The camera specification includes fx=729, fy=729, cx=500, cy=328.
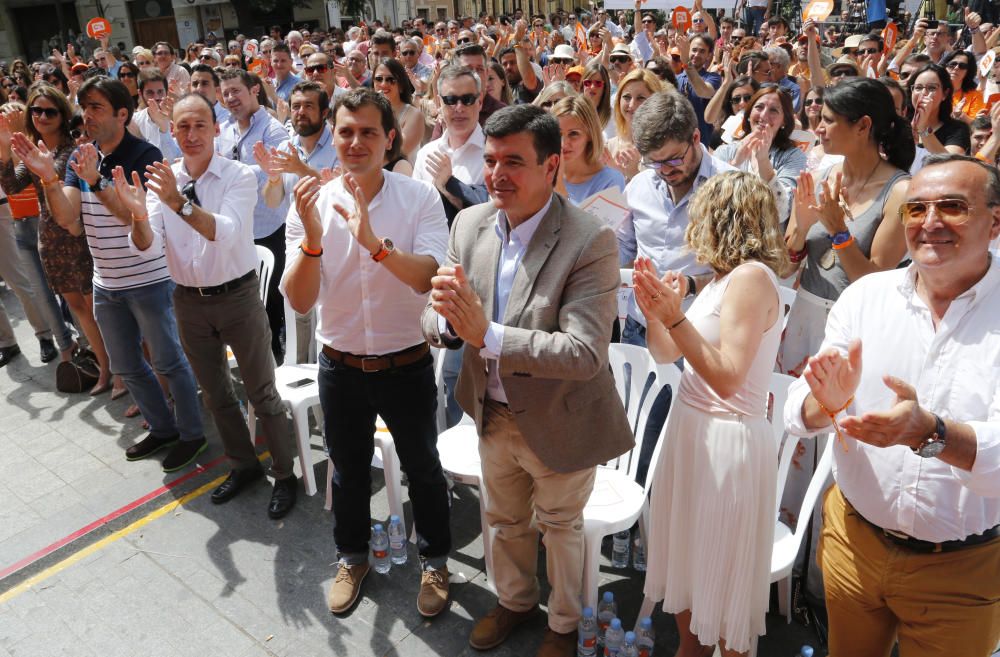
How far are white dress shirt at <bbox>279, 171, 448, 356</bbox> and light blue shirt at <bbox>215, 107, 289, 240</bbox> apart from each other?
8.20 feet

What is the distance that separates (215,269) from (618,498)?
7.65 ft

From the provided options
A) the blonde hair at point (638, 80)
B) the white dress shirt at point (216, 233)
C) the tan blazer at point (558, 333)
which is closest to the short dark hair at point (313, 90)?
the white dress shirt at point (216, 233)

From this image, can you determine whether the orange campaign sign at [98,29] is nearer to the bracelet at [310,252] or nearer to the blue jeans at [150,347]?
the blue jeans at [150,347]

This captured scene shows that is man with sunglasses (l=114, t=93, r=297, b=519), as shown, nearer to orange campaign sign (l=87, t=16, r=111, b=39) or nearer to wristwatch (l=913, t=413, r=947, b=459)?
wristwatch (l=913, t=413, r=947, b=459)

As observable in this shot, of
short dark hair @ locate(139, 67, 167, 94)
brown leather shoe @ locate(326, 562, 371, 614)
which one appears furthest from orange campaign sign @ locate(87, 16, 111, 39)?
brown leather shoe @ locate(326, 562, 371, 614)

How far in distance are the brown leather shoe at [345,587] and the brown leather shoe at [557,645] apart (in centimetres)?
92

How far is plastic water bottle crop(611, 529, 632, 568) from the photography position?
11.4 ft

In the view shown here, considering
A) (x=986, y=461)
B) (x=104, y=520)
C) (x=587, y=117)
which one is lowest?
(x=104, y=520)

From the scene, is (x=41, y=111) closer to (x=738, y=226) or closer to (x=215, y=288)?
(x=215, y=288)

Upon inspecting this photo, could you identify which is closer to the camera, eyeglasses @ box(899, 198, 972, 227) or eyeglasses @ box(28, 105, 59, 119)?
eyeglasses @ box(899, 198, 972, 227)

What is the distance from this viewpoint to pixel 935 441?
5.67 feet

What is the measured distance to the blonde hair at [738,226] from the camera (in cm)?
240

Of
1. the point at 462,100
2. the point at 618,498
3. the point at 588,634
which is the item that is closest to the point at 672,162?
the point at 618,498

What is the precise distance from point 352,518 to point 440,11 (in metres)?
47.8
